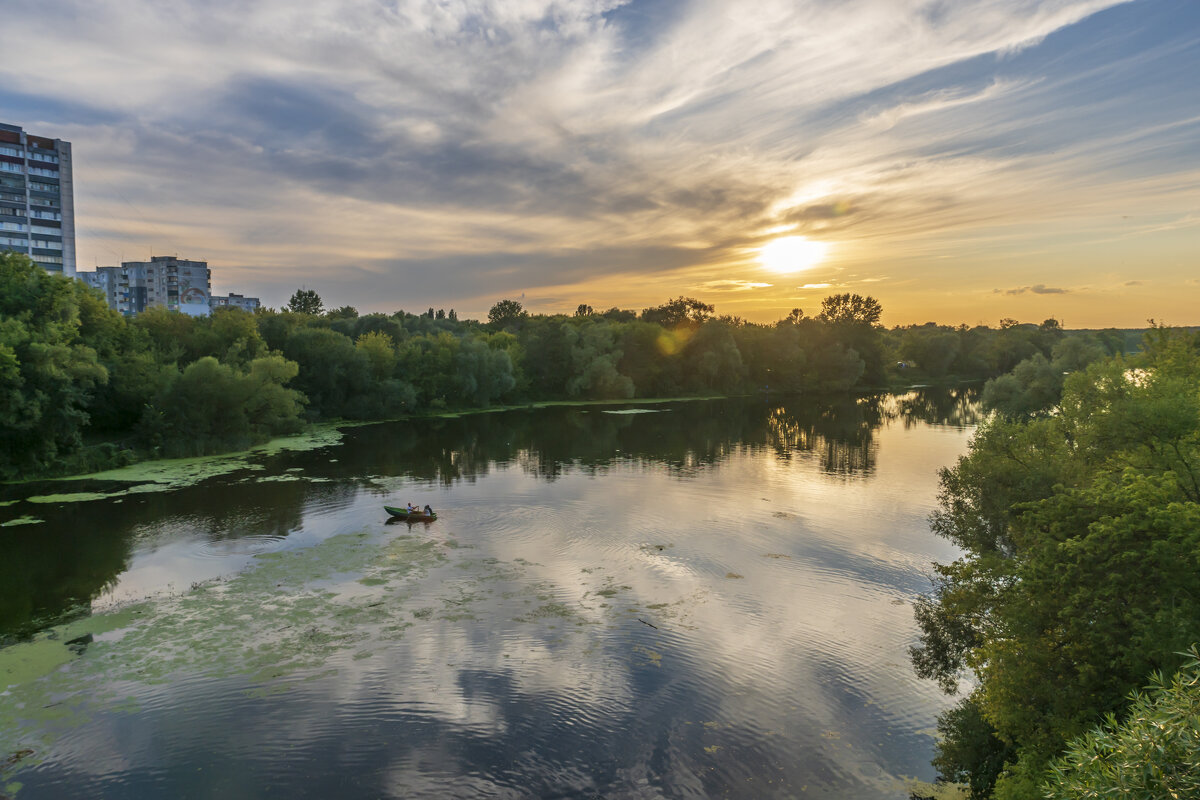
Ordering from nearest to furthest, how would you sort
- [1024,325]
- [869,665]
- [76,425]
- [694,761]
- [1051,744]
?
[1051,744] < [694,761] < [869,665] < [76,425] < [1024,325]

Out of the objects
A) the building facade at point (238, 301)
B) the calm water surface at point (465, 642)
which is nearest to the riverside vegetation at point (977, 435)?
the calm water surface at point (465, 642)

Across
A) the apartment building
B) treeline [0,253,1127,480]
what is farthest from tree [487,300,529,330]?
the apartment building

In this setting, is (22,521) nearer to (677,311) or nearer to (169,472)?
(169,472)

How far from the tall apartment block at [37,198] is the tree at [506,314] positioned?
74.8 metres

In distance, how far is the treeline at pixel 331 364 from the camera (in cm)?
3862

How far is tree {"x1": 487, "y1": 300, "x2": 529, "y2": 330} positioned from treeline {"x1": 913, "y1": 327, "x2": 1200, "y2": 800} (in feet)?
431

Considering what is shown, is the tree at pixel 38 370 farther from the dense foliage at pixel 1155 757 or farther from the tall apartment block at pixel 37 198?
the tall apartment block at pixel 37 198

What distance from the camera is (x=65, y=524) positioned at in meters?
29.9

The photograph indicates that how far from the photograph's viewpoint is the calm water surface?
13.4 meters

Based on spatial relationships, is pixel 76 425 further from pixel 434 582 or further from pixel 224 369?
A: pixel 434 582

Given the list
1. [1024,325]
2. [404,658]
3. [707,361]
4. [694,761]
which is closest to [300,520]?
[404,658]

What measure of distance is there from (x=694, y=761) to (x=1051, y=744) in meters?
6.62

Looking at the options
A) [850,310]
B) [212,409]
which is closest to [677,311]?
[850,310]

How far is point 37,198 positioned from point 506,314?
84.1 m
